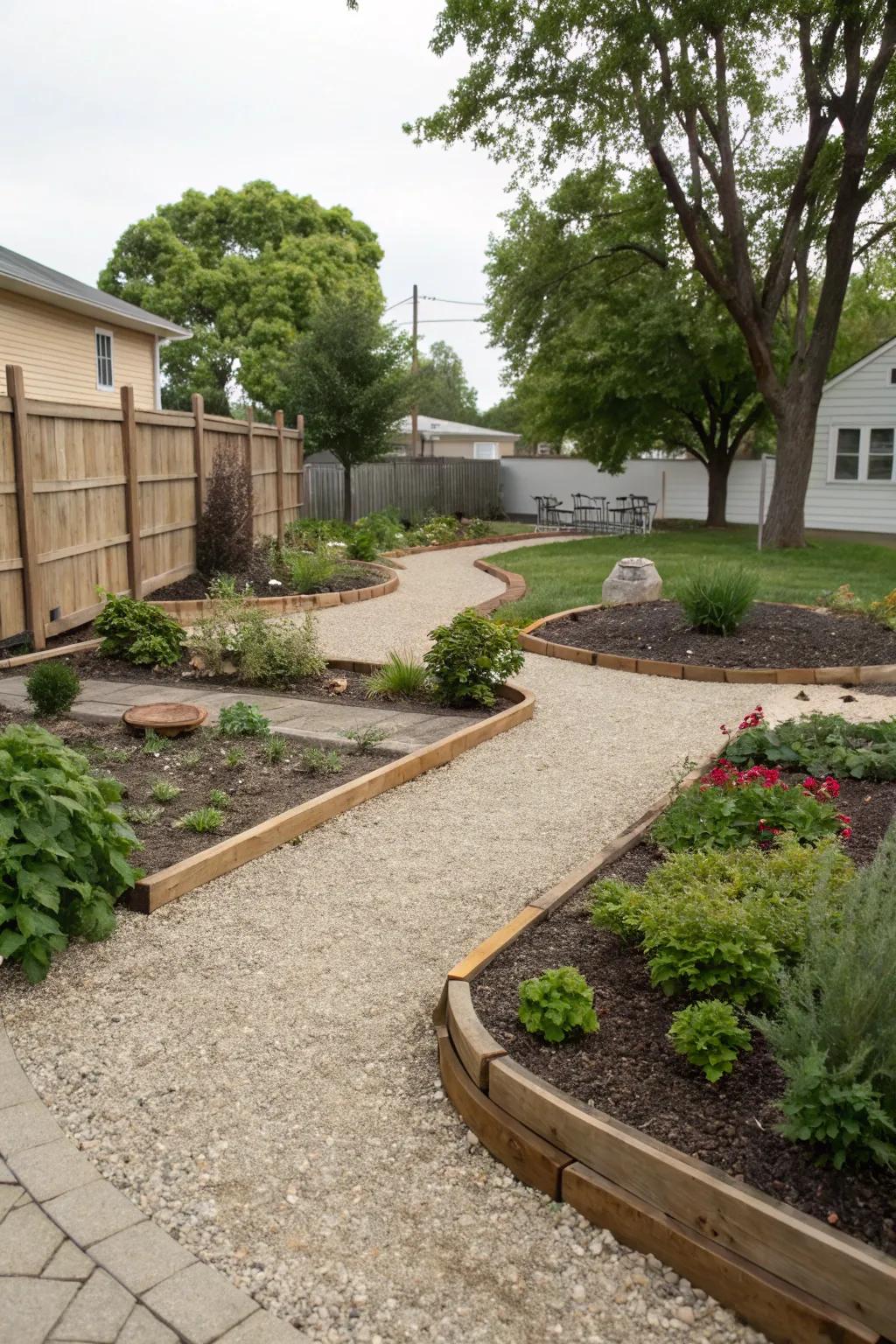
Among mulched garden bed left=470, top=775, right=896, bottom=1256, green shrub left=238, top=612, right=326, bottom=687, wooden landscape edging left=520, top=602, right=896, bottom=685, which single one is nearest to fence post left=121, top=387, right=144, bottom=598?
green shrub left=238, top=612, right=326, bottom=687

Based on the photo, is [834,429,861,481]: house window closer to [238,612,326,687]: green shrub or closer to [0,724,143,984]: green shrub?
[238,612,326,687]: green shrub

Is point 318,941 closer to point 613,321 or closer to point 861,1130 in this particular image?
point 861,1130

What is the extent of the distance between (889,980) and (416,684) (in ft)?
17.2

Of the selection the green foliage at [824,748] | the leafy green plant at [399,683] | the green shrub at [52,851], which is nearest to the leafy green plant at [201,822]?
the green shrub at [52,851]

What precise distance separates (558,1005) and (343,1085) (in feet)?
2.17

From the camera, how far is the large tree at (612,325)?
1952cm

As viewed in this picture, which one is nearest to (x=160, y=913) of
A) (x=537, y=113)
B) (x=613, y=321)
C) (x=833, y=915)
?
(x=833, y=915)

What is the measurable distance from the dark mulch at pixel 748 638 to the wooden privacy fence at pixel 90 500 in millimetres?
4257

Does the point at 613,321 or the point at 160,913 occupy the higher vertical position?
the point at 613,321

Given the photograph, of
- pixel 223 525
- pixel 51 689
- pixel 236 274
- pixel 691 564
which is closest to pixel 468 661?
pixel 51 689

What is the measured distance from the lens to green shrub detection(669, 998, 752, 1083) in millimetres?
2727

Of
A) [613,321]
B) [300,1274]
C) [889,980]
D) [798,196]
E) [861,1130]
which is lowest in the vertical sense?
[300,1274]

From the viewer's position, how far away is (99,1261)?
230 cm

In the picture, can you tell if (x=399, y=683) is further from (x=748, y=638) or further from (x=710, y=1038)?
(x=710, y=1038)
